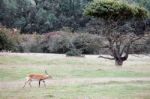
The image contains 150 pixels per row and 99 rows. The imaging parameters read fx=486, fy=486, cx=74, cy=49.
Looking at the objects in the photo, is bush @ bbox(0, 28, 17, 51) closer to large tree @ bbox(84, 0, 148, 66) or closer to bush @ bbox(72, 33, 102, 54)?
bush @ bbox(72, 33, 102, 54)

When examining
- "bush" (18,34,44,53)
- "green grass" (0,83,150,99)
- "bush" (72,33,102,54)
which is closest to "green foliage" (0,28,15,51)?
"bush" (18,34,44,53)

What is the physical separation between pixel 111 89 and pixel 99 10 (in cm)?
2300

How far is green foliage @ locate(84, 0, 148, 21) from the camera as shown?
45900 mm

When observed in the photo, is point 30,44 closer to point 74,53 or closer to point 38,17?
point 74,53

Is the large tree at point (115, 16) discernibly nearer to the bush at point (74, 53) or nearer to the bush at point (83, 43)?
the bush at point (83, 43)

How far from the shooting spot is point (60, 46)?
6688 centimetres

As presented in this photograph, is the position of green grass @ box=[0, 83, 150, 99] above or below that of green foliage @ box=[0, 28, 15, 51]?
above

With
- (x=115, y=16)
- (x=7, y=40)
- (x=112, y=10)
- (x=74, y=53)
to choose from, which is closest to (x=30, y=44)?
(x=7, y=40)

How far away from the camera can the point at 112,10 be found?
150ft

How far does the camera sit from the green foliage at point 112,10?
151 feet

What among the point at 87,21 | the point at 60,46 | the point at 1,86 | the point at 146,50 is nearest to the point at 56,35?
the point at 60,46

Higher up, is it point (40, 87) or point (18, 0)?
point (40, 87)

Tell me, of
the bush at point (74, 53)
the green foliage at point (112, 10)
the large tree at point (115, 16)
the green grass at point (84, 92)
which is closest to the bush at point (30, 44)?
the bush at point (74, 53)

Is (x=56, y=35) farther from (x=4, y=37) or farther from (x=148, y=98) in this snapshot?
(x=148, y=98)
